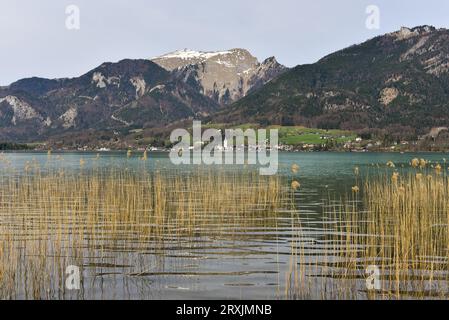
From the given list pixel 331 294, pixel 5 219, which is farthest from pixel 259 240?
pixel 5 219

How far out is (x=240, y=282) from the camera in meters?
16.4

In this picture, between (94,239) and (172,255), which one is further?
(94,239)

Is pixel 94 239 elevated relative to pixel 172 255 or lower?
elevated

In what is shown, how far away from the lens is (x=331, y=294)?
583 inches

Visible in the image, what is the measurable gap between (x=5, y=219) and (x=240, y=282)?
16.4 meters
